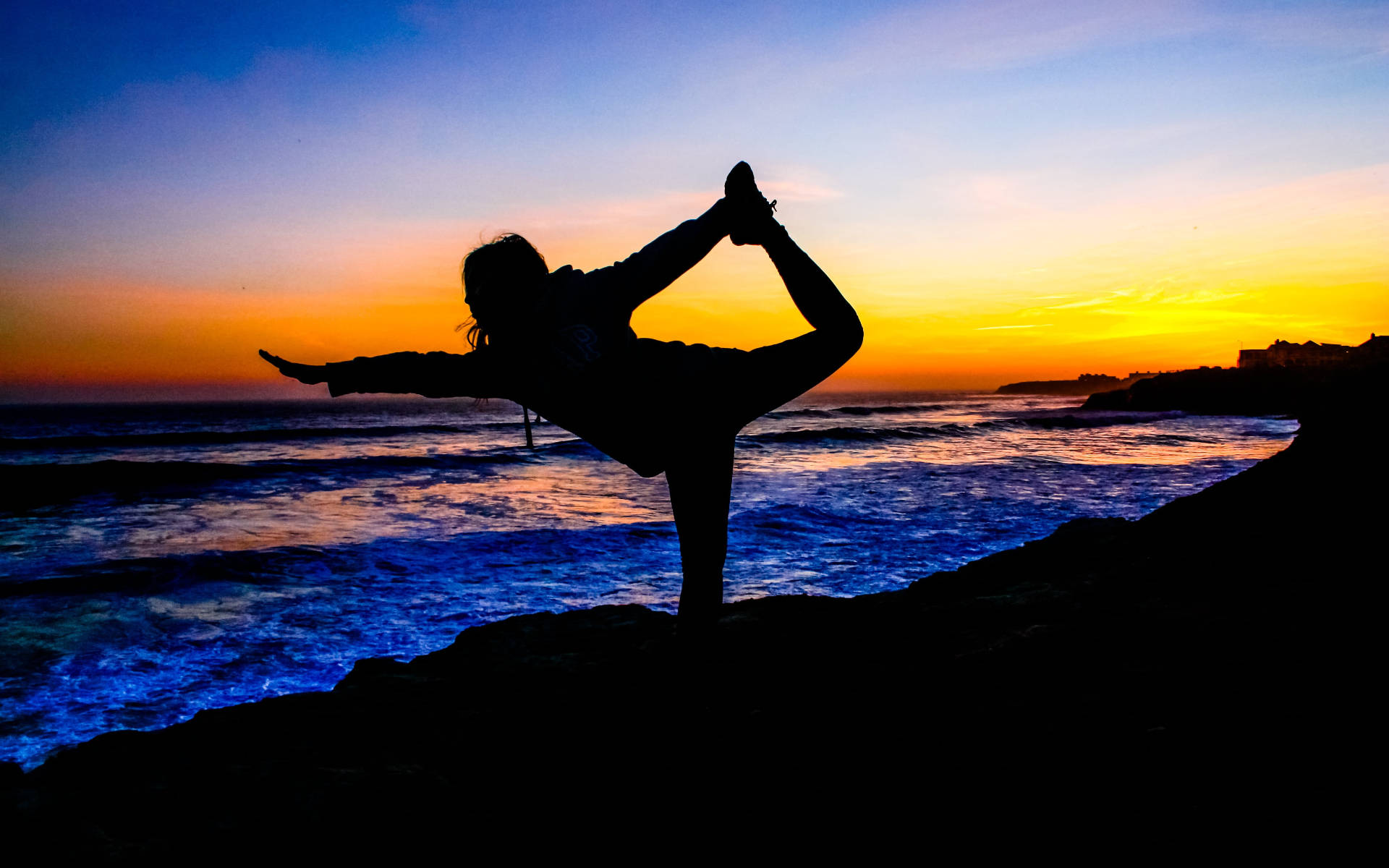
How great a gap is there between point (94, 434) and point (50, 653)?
40.9m

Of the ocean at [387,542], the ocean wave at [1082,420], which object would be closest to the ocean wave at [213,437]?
the ocean at [387,542]

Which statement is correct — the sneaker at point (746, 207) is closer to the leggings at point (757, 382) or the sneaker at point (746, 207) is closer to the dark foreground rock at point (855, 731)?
the leggings at point (757, 382)

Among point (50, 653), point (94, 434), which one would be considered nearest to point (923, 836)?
point (50, 653)

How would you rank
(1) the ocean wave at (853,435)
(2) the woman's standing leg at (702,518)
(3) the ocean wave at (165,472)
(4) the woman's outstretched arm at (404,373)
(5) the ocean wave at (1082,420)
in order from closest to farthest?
(4) the woman's outstretched arm at (404,373)
(2) the woman's standing leg at (702,518)
(3) the ocean wave at (165,472)
(1) the ocean wave at (853,435)
(5) the ocean wave at (1082,420)

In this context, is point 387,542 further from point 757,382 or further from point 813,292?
point 813,292

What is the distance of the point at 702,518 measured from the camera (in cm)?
248

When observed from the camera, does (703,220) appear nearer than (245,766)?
Yes

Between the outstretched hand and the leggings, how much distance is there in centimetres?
116

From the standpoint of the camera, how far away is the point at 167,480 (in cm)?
1923

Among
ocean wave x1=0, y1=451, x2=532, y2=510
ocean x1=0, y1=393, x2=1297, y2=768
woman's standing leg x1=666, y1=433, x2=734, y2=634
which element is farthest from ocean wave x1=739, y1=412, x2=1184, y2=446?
woman's standing leg x1=666, y1=433, x2=734, y2=634

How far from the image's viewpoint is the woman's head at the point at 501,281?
7.38 ft

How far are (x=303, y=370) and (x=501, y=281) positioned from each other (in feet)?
2.30

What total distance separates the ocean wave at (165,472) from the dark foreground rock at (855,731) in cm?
1695

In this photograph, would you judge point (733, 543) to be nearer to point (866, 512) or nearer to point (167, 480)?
point (866, 512)
